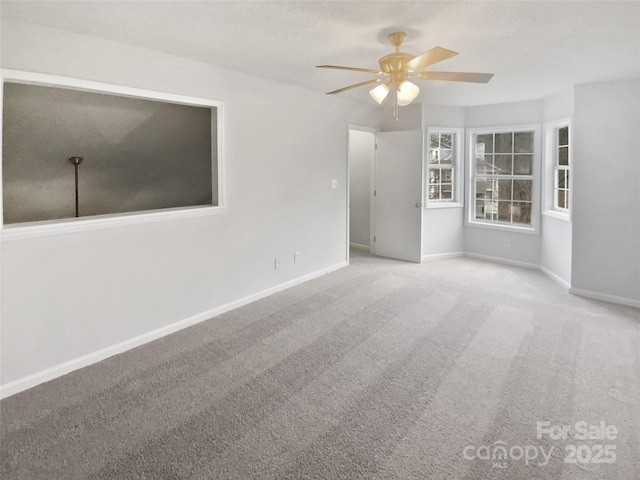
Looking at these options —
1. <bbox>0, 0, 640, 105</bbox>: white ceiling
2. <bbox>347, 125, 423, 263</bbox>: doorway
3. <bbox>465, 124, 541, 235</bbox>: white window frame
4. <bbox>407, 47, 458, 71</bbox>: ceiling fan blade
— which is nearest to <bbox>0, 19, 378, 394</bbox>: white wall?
<bbox>0, 0, 640, 105</bbox>: white ceiling

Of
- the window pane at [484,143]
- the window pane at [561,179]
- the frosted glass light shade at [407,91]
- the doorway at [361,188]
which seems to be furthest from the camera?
the doorway at [361,188]

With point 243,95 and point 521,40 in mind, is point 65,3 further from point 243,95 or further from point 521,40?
point 521,40

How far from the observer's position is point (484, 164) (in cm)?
635

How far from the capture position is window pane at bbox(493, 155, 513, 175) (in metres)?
6.09

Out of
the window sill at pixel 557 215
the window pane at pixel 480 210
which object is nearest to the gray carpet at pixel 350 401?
the window sill at pixel 557 215

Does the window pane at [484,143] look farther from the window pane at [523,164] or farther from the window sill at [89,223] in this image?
the window sill at [89,223]

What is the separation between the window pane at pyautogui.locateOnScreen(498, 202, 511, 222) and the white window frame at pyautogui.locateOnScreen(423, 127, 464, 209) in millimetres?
564

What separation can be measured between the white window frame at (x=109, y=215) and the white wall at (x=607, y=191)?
3.90m

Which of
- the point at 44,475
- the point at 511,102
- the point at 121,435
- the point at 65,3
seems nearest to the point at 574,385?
the point at 121,435

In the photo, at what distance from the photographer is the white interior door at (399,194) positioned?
6125 mm

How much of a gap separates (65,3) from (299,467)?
2870 mm

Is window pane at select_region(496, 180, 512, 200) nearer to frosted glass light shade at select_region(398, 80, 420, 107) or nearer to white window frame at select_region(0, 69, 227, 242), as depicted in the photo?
frosted glass light shade at select_region(398, 80, 420, 107)

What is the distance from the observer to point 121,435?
221cm

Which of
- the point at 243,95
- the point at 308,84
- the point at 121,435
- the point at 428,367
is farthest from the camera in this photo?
the point at 308,84
